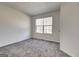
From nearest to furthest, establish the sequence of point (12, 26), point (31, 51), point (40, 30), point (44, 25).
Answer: point (31, 51), point (12, 26), point (44, 25), point (40, 30)

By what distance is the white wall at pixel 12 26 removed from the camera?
3823 mm

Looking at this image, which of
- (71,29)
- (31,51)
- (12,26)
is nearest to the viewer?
(71,29)

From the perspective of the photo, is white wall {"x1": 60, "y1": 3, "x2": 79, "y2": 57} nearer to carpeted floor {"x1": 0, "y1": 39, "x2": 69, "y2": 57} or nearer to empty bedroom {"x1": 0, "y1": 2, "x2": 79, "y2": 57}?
empty bedroom {"x1": 0, "y1": 2, "x2": 79, "y2": 57}

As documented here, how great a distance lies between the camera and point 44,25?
5.61 metres

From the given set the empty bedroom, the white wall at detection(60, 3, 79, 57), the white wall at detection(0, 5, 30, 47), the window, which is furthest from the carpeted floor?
the window

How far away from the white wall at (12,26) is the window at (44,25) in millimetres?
1004

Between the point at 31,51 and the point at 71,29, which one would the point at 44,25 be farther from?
the point at 71,29

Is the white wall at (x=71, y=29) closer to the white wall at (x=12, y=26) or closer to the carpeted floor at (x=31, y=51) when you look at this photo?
the carpeted floor at (x=31, y=51)

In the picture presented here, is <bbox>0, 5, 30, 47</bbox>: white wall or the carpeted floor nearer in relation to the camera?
the carpeted floor

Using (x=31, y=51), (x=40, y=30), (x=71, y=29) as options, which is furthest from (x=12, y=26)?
(x=71, y=29)

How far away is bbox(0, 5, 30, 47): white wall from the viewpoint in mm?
3823

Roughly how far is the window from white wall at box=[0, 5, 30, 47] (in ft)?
3.29

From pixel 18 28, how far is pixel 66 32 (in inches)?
128

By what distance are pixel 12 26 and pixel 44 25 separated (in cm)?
238
